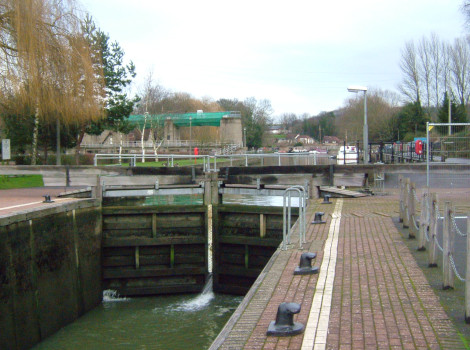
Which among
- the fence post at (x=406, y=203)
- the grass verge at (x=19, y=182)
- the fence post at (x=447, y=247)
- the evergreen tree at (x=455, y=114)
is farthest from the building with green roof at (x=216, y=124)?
the fence post at (x=447, y=247)

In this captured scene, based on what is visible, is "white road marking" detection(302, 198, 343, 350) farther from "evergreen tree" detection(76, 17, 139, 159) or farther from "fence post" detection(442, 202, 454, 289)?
"evergreen tree" detection(76, 17, 139, 159)

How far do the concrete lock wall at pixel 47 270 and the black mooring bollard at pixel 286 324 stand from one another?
6.73m

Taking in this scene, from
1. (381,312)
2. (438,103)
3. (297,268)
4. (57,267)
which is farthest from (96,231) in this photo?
(438,103)

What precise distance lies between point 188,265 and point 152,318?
2.78 meters

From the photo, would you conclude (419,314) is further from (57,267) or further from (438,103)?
(438,103)

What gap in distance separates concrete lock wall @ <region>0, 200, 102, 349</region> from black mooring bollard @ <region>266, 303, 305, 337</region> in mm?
6733

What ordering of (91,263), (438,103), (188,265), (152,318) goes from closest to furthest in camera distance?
(152,318) < (91,263) < (188,265) < (438,103)

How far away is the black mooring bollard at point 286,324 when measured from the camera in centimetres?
488

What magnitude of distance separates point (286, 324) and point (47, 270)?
8.42 metres

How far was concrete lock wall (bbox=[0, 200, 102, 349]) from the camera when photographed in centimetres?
1019

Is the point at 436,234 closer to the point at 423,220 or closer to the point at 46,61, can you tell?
the point at 423,220

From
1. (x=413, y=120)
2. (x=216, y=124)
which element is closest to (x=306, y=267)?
(x=413, y=120)

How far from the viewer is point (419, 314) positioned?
549cm

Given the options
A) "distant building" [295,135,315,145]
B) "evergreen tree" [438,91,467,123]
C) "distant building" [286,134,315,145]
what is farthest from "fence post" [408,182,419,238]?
"distant building" [295,135,315,145]
